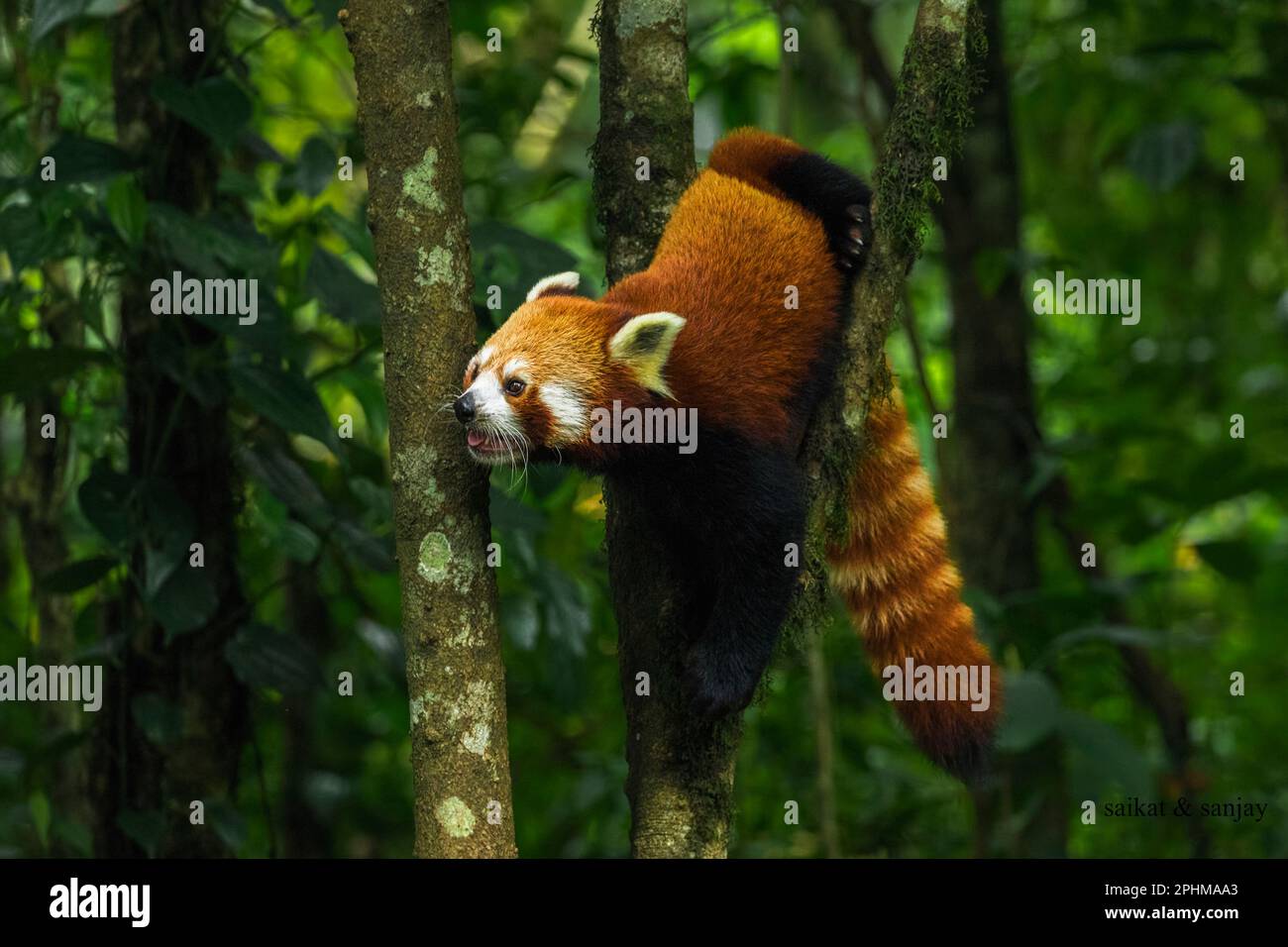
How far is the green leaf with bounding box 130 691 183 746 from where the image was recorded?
3.85 m

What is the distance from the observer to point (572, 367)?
311cm

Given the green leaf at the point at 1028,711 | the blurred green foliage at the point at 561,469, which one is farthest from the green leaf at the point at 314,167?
the green leaf at the point at 1028,711

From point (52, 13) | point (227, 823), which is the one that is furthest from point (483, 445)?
point (227, 823)

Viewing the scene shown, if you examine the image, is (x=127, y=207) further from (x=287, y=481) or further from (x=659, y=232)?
(x=659, y=232)

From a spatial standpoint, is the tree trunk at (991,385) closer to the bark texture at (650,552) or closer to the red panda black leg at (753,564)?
the bark texture at (650,552)

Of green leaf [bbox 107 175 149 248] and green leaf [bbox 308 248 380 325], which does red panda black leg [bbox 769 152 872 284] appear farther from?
green leaf [bbox 107 175 149 248]

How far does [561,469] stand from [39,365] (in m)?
1.50

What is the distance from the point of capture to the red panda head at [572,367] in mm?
2947

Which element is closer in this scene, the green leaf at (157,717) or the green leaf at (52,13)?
the green leaf at (52,13)

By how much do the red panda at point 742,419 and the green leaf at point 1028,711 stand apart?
721 mm

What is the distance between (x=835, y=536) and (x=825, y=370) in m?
0.42

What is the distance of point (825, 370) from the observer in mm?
3182

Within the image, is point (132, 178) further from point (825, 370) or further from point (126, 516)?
point (825, 370)
